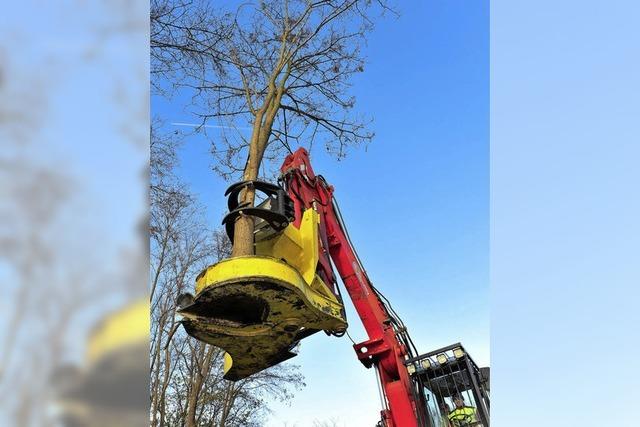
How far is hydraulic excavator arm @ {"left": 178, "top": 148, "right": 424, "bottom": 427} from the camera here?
3.02 meters

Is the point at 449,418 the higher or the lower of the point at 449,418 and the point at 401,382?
the lower

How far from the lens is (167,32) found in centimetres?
486

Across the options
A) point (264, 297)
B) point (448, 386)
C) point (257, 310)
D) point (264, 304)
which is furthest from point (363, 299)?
point (264, 297)

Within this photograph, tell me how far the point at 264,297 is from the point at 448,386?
2.72 meters

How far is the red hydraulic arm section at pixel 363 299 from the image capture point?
487 centimetres

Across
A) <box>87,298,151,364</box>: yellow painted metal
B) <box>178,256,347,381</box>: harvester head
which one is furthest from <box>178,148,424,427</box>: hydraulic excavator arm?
<box>87,298,151,364</box>: yellow painted metal

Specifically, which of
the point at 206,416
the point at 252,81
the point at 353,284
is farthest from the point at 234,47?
the point at 206,416

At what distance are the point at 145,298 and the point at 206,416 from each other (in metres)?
14.5

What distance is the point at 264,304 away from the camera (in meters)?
3.19

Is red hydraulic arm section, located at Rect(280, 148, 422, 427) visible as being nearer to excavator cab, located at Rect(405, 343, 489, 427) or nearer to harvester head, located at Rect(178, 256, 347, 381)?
excavator cab, located at Rect(405, 343, 489, 427)

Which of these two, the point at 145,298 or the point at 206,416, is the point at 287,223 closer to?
the point at 145,298

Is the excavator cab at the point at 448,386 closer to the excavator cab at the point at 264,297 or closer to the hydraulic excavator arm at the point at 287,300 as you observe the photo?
the hydraulic excavator arm at the point at 287,300

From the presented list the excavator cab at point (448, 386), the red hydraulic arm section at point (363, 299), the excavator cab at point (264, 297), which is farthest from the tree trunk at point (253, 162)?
the excavator cab at point (448, 386)

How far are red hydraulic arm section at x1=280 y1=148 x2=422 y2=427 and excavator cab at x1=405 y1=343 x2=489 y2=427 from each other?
14 centimetres
